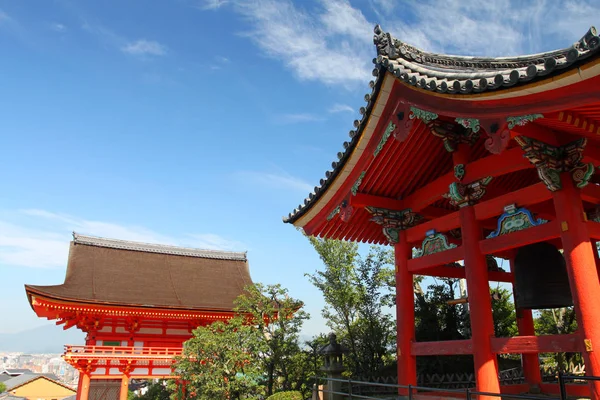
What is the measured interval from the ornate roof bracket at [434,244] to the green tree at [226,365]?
6.96 metres

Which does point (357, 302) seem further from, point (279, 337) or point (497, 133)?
point (497, 133)

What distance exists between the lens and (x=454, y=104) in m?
Answer: 5.90

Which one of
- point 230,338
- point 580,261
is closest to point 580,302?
point 580,261

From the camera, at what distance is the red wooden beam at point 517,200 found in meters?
6.21

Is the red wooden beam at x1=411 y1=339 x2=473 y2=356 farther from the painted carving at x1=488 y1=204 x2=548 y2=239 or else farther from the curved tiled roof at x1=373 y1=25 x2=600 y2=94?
the curved tiled roof at x1=373 y1=25 x2=600 y2=94

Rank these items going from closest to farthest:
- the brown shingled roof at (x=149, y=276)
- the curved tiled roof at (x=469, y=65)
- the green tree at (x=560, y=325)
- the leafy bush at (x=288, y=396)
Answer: the curved tiled roof at (x=469, y=65), the leafy bush at (x=288, y=396), the green tree at (x=560, y=325), the brown shingled roof at (x=149, y=276)

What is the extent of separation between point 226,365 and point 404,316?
668 centimetres

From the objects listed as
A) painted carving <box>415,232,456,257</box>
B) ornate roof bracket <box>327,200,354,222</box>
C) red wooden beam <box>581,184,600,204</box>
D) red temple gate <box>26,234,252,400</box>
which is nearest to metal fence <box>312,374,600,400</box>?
painted carving <box>415,232,456,257</box>

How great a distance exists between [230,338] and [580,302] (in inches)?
381

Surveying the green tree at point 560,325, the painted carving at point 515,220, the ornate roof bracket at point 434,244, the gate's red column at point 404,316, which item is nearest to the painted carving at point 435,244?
the ornate roof bracket at point 434,244

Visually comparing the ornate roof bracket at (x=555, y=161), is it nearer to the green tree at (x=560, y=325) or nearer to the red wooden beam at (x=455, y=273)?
the red wooden beam at (x=455, y=273)

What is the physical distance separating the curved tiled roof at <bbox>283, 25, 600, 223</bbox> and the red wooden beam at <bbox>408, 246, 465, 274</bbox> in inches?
86.0

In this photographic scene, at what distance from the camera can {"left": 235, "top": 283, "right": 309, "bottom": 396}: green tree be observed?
1330 cm

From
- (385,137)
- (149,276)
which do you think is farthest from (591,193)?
(149,276)
